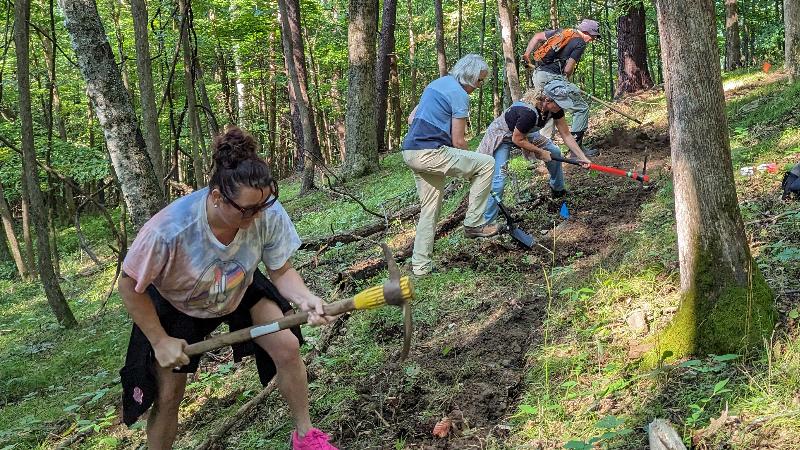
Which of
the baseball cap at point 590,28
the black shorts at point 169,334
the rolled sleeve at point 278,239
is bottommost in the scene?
the black shorts at point 169,334

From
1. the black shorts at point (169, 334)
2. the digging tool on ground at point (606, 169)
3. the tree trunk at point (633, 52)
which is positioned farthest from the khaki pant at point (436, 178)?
the tree trunk at point (633, 52)

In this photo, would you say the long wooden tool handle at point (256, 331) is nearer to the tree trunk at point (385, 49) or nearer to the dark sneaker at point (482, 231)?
the dark sneaker at point (482, 231)

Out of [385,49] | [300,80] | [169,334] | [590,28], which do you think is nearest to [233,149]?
[169,334]

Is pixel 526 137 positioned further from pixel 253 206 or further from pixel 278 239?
pixel 253 206

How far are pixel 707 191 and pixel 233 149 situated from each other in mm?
2381

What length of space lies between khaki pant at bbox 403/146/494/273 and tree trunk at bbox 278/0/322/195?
20.5 feet

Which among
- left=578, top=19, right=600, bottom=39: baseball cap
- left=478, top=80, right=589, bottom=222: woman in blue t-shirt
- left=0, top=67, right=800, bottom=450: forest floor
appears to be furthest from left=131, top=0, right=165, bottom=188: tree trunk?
left=578, top=19, right=600, bottom=39: baseball cap

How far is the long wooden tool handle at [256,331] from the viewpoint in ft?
9.98

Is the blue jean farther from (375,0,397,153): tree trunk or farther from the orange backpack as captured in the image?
(375,0,397,153): tree trunk

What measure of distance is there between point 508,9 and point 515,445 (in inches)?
327

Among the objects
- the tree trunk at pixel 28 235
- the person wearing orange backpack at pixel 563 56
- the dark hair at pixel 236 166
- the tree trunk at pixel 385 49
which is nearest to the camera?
the dark hair at pixel 236 166

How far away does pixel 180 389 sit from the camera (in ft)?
10.9

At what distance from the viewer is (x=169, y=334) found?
3244 mm

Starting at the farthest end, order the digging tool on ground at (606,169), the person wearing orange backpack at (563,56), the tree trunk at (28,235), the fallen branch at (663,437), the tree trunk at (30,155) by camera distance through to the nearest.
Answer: the tree trunk at (28,235), the person wearing orange backpack at (563,56), the tree trunk at (30,155), the digging tool on ground at (606,169), the fallen branch at (663,437)
